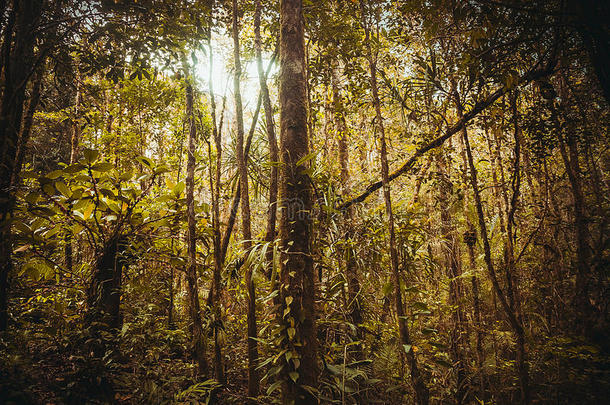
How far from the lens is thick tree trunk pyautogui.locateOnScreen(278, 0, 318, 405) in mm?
2127

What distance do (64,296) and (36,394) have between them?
5.42 ft

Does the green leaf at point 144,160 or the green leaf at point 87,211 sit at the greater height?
the green leaf at point 144,160

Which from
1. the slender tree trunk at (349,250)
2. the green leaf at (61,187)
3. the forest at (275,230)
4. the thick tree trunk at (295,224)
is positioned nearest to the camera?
the thick tree trunk at (295,224)

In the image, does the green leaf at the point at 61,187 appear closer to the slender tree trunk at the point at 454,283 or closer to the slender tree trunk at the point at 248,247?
the slender tree trunk at the point at 248,247

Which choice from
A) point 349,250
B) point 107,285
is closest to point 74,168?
point 107,285

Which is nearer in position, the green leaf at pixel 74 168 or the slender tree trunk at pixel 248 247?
the green leaf at pixel 74 168

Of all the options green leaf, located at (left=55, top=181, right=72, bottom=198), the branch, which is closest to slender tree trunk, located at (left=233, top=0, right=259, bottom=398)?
the branch

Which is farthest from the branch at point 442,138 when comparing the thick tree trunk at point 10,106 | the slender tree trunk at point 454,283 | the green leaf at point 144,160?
the thick tree trunk at point 10,106

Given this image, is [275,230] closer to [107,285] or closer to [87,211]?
[87,211]

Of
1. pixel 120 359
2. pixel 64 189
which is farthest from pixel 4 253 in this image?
pixel 120 359

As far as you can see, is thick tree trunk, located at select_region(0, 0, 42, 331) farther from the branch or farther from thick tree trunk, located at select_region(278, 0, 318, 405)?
the branch

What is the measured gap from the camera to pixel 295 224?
2400mm

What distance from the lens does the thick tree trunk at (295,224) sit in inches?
83.7

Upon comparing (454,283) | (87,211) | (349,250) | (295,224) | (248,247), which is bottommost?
(454,283)
